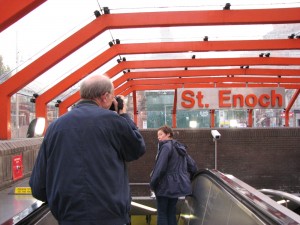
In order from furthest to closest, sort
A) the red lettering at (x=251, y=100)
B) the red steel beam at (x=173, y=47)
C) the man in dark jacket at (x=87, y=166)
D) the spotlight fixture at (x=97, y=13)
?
the red lettering at (x=251, y=100) < the red steel beam at (x=173, y=47) < the spotlight fixture at (x=97, y=13) < the man in dark jacket at (x=87, y=166)

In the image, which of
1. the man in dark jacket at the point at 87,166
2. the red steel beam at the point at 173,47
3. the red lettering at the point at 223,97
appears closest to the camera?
the man in dark jacket at the point at 87,166

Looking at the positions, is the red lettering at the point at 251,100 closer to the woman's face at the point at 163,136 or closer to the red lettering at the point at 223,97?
the red lettering at the point at 223,97

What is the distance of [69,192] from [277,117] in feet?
87.4

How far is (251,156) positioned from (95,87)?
674 centimetres

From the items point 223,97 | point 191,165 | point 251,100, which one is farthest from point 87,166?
point 251,100

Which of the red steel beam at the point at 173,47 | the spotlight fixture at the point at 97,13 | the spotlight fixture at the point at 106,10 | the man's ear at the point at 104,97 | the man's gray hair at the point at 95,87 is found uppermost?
the spotlight fixture at the point at 106,10

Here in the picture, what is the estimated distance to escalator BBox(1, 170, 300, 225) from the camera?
2.36m

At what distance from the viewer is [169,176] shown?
16.1 ft

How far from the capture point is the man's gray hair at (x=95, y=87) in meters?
2.33

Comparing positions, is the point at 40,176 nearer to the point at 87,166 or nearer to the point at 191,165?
the point at 87,166

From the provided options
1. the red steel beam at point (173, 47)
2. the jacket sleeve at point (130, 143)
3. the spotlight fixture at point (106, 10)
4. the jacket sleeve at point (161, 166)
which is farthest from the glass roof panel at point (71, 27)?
the jacket sleeve at point (130, 143)

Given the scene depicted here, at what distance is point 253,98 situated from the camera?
42.9 feet

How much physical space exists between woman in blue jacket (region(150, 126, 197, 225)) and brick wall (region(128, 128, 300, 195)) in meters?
3.39

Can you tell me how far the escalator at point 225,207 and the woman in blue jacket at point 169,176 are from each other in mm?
247
